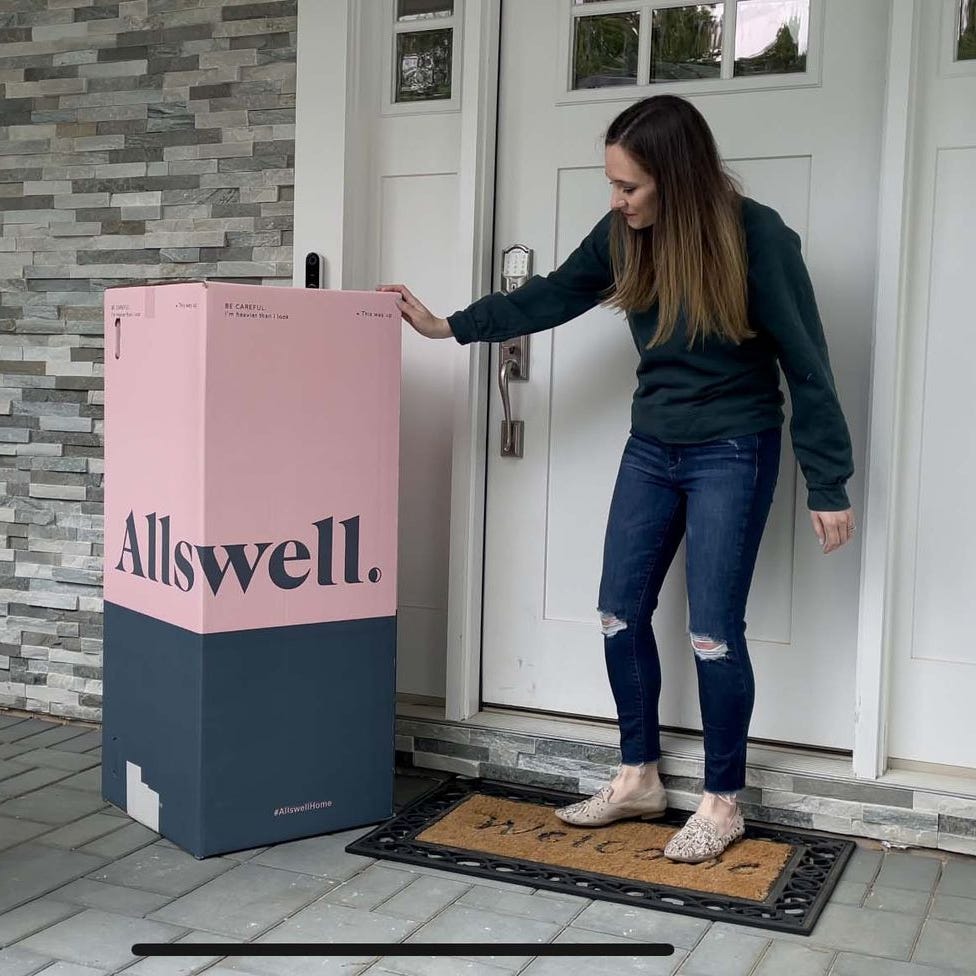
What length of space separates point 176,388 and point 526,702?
3.74ft

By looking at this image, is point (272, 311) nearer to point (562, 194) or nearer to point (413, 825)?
point (562, 194)

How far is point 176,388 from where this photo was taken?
2.34m

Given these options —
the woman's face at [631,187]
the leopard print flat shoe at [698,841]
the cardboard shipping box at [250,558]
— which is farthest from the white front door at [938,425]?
the cardboard shipping box at [250,558]

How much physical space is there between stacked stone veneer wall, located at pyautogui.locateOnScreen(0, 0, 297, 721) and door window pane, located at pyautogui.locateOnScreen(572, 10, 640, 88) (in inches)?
27.0

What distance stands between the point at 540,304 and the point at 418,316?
256mm

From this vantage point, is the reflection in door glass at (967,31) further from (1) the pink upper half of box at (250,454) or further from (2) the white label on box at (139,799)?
(2) the white label on box at (139,799)

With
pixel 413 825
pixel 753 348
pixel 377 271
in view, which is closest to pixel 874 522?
pixel 753 348

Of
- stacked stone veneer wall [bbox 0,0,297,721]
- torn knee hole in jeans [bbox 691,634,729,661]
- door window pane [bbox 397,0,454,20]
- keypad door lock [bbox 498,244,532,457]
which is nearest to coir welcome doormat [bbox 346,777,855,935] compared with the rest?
torn knee hole in jeans [bbox 691,634,729,661]

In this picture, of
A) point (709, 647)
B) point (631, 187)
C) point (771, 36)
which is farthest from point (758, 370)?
point (771, 36)

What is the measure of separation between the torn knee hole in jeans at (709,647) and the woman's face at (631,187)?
0.80 m

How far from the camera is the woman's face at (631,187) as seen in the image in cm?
228

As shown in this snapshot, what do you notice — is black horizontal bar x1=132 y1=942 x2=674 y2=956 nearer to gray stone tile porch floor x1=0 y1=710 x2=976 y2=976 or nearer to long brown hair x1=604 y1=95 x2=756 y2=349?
gray stone tile porch floor x1=0 y1=710 x2=976 y2=976

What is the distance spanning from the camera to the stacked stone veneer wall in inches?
117

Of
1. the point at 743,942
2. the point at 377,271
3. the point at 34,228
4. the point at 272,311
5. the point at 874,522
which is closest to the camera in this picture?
the point at 743,942
